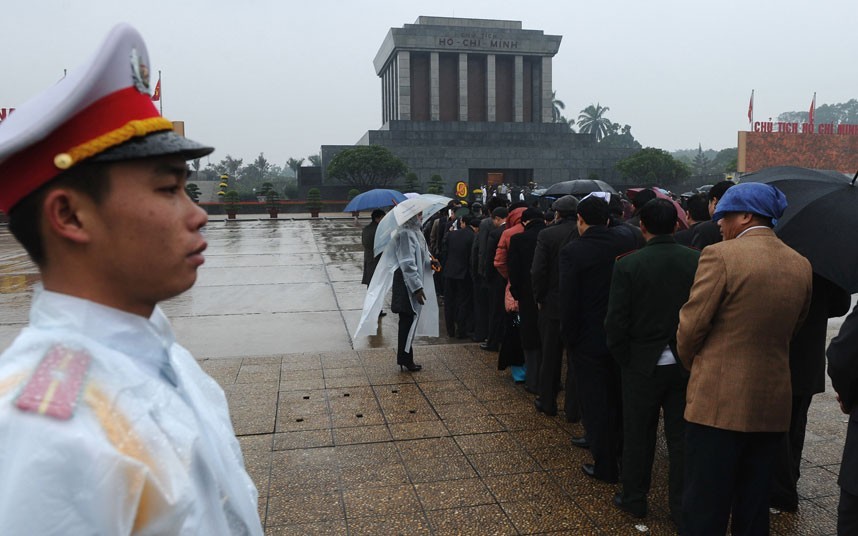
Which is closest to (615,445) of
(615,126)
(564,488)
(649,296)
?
(564,488)

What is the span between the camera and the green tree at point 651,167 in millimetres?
45062

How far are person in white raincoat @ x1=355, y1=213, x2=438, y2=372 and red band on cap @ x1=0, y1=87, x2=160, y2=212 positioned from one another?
18.0 ft

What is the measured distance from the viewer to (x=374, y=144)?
45.2 m

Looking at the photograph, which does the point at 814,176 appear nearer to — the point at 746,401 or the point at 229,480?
the point at 746,401

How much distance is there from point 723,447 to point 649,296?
0.88m

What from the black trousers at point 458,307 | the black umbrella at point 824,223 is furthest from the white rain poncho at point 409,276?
the black umbrella at point 824,223

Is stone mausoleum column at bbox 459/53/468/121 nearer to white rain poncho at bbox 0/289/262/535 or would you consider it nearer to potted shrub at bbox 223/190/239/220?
potted shrub at bbox 223/190/239/220

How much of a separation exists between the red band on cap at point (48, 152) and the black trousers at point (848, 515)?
114 inches

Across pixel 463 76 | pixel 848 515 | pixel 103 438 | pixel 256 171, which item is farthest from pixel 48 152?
pixel 256 171

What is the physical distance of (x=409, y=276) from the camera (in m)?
6.57

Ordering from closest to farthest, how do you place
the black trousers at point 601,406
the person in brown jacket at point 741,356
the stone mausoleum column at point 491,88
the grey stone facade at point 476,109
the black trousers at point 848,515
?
the black trousers at point 848,515
the person in brown jacket at point 741,356
the black trousers at point 601,406
the grey stone facade at point 476,109
the stone mausoleum column at point 491,88

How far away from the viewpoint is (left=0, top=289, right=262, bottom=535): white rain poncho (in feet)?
2.89

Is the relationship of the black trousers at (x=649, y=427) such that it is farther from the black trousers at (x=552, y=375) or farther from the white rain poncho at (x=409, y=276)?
the white rain poncho at (x=409, y=276)

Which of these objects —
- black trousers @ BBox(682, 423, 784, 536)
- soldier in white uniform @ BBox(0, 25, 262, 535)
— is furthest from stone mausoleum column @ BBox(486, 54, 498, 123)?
soldier in white uniform @ BBox(0, 25, 262, 535)
